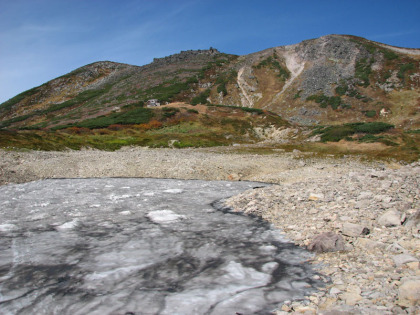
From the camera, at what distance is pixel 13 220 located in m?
11.2

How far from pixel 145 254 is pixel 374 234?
6.20 metres

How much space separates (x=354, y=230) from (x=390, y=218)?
4.17ft

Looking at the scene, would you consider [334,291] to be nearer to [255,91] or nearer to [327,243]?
[327,243]

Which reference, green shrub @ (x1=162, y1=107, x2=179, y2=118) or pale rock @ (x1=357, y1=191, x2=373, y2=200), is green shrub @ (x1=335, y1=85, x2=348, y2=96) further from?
pale rock @ (x1=357, y1=191, x2=373, y2=200)

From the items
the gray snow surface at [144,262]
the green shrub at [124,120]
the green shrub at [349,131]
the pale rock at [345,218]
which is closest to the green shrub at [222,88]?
the green shrub at [124,120]

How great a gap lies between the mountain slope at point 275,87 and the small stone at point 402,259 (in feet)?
201

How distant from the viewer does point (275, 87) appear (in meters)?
96.7

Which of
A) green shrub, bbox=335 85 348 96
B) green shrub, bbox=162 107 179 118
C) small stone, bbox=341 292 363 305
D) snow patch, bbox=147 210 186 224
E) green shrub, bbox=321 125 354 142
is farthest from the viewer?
green shrub, bbox=335 85 348 96

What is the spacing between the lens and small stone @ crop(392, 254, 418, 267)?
5.84 meters

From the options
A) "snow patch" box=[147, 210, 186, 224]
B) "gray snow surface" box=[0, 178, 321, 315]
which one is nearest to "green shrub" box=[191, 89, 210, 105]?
"snow patch" box=[147, 210, 186, 224]

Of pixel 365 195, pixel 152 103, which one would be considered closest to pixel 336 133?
pixel 365 195

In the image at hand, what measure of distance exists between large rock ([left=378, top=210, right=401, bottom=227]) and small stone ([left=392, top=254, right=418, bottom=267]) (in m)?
2.22

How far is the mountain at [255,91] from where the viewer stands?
6488 cm

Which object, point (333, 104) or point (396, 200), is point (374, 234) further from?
point (333, 104)
